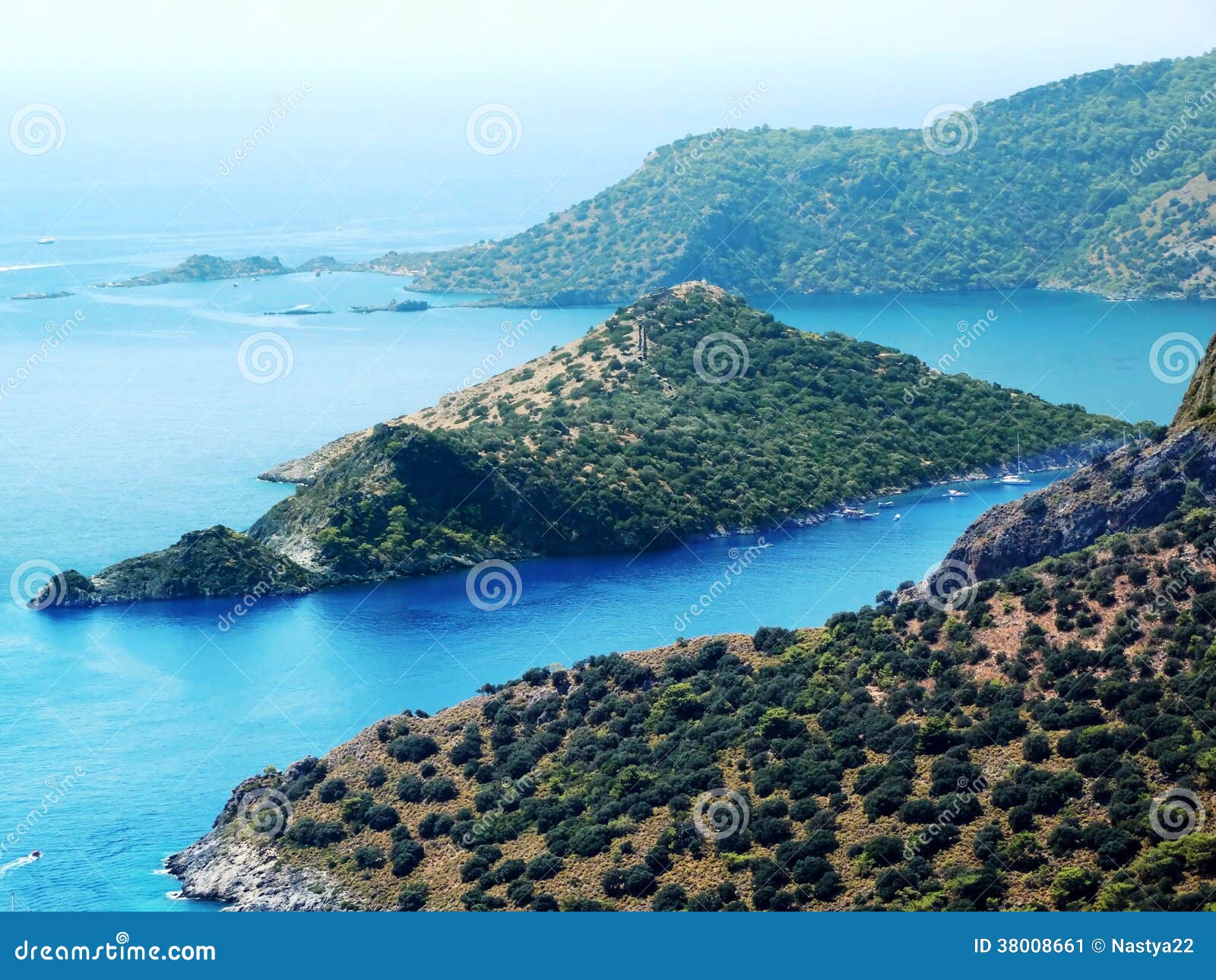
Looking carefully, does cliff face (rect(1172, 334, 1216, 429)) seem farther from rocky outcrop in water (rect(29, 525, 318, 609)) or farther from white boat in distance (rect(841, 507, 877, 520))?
rocky outcrop in water (rect(29, 525, 318, 609))

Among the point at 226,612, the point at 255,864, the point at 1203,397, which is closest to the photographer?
the point at 255,864

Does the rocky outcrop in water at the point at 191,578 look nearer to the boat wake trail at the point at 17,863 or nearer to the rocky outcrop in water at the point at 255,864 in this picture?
the rocky outcrop in water at the point at 255,864

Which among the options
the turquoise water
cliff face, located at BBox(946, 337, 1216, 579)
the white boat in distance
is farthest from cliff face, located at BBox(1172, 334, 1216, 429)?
the white boat in distance

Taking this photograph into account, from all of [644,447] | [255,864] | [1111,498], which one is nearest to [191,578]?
[644,447]

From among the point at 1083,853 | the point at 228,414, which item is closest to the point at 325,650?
the point at 1083,853

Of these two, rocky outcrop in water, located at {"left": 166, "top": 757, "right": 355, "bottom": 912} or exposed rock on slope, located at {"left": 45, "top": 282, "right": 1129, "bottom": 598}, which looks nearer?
rocky outcrop in water, located at {"left": 166, "top": 757, "right": 355, "bottom": 912}

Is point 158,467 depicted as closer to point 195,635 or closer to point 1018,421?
point 195,635

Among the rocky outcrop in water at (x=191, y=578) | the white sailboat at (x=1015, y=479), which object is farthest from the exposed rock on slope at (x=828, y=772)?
the white sailboat at (x=1015, y=479)

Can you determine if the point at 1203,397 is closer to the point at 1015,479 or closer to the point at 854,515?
the point at 854,515

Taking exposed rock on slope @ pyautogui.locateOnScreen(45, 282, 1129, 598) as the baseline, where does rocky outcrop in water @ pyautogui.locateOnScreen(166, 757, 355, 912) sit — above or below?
below
